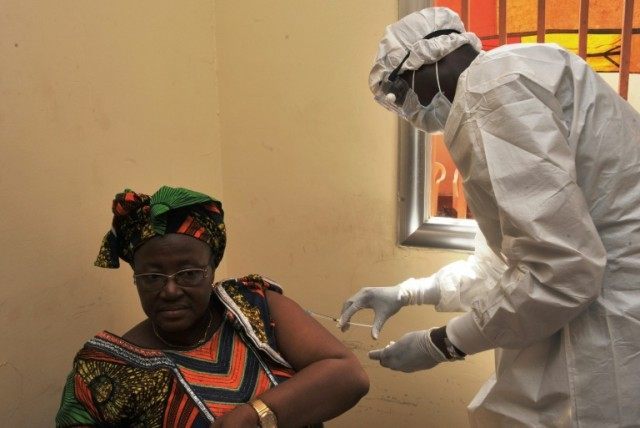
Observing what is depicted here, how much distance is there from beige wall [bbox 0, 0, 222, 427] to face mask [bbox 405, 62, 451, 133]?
34.8 inches

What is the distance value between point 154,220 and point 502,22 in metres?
1.20

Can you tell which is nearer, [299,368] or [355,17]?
[299,368]

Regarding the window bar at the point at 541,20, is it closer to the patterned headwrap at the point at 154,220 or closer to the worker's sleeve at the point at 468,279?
the worker's sleeve at the point at 468,279

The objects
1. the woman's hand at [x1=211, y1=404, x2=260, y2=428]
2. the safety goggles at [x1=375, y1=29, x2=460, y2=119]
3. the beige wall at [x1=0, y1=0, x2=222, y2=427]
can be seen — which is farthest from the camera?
the beige wall at [x1=0, y1=0, x2=222, y2=427]

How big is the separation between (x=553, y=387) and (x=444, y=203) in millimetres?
880

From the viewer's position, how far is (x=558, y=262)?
112cm

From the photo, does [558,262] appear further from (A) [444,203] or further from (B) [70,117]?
(B) [70,117]

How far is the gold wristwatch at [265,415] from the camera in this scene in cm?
131

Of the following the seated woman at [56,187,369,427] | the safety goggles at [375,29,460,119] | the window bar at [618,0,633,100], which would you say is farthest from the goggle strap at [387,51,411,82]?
the window bar at [618,0,633,100]

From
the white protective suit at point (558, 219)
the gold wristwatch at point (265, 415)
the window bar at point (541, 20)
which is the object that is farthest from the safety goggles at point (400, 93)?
the gold wristwatch at point (265, 415)

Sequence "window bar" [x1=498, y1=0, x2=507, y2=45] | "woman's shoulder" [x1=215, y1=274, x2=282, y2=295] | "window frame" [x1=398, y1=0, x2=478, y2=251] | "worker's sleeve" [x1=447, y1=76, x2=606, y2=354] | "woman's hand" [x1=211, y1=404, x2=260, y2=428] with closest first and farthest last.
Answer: "worker's sleeve" [x1=447, y1=76, x2=606, y2=354], "woman's hand" [x1=211, y1=404, x2=260, y2=428], "woman's shoulder" [x1=215, y1=274, x2=282, y2=295], "window bar" [x1=498, y1=0, x2=507, y2=45], "window frame" [x1=398, y1=0, x2=478, y2=251]

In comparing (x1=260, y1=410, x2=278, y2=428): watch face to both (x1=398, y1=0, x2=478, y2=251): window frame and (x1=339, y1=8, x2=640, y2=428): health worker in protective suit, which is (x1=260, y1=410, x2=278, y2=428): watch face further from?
(x1=398, y1=0, x2=478, y2=251): window frame

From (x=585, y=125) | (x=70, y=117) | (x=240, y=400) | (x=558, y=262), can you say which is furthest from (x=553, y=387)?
(x=70, y=117)

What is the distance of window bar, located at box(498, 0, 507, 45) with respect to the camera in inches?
72.8
